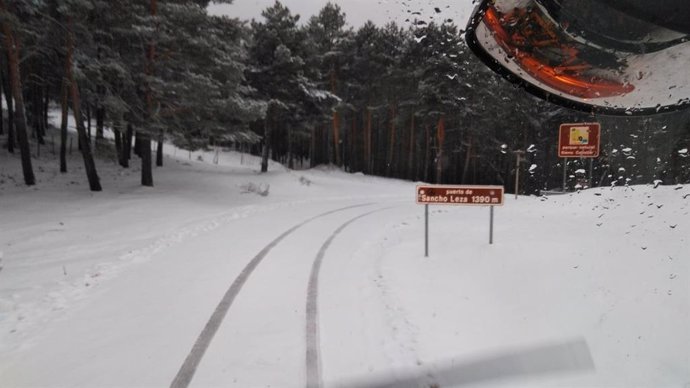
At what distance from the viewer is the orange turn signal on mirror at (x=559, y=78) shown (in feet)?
8.79

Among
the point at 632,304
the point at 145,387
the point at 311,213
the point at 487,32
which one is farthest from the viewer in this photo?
the point at 311,213

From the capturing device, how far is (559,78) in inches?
112

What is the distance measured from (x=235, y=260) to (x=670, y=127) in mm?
7773

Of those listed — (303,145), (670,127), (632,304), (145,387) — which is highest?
(303,145)

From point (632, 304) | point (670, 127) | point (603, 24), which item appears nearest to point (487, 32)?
point (603, 24)

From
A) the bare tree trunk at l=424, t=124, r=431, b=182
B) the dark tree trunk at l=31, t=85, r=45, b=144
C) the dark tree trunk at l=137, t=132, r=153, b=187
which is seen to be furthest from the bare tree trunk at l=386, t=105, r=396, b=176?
the dark tree trunk at l=31, t=85, r=45, b=144

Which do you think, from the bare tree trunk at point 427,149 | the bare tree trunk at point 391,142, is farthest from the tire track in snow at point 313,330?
the bare tree trunk at point 391,142

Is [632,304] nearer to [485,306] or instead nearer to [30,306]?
[485,306]

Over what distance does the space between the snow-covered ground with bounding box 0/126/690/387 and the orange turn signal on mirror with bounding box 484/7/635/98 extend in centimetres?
141

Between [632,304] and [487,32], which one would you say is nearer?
[487,32]

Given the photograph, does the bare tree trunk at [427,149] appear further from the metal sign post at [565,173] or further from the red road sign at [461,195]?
the metal sign post at [565,173]

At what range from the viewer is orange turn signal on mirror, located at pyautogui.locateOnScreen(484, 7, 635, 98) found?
8.79ft

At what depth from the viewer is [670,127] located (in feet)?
9.24

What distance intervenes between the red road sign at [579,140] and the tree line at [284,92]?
0.51 feet
